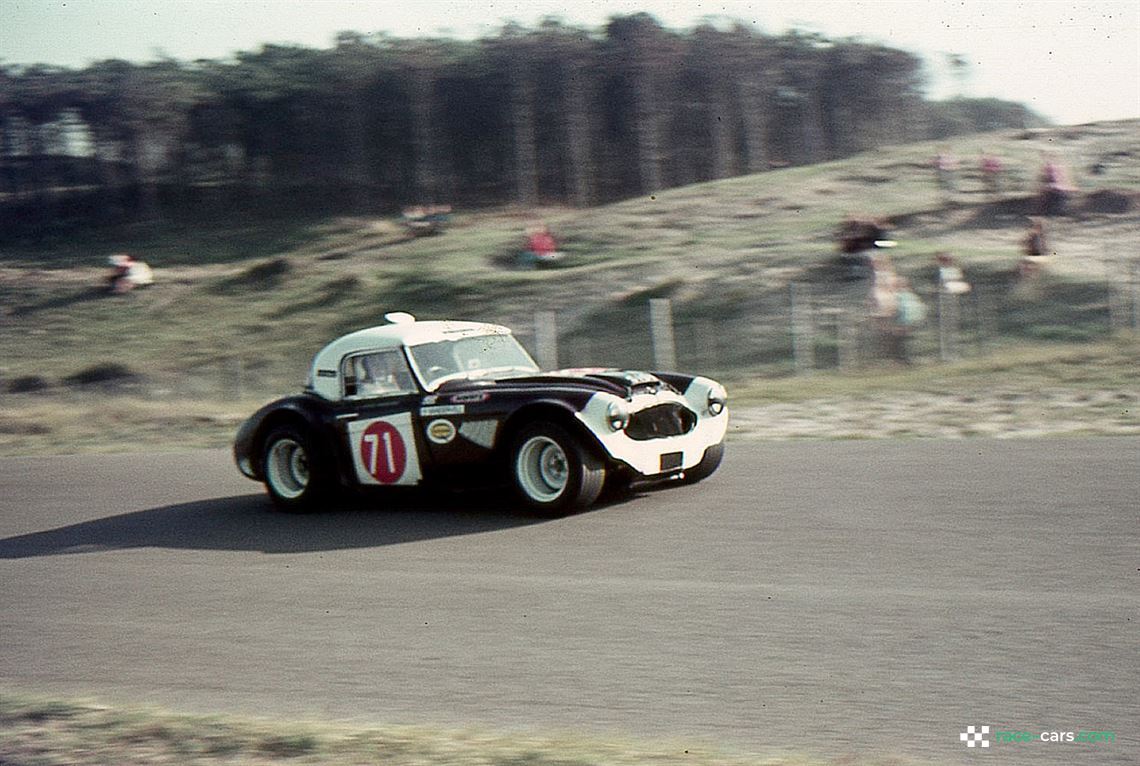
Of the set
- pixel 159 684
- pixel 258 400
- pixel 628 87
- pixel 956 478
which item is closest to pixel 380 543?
pixel 159 684

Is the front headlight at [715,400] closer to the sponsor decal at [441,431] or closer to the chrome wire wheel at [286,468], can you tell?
the sponsor decal at [441,431]

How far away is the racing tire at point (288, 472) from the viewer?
36.1ft

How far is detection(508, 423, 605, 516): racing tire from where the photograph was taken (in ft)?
31.2

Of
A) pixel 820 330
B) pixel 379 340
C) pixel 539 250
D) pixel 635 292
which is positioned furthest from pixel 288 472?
pixel 539 250

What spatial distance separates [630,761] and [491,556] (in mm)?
4081

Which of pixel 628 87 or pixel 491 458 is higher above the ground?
pixel 628 87

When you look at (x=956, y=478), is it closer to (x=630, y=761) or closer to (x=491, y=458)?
(x=491, y=458)

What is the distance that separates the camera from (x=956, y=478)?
10.1 m

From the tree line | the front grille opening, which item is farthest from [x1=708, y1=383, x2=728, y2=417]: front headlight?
the tree line

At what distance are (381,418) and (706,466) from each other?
2.51 m

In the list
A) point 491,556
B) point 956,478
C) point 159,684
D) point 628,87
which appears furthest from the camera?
point 628,87

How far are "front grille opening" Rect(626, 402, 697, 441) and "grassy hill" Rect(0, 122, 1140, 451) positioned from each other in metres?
7.30

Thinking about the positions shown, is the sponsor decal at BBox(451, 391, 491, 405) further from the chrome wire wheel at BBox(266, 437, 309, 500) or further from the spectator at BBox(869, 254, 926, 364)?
the spectator at BBox(869, 254, 926, 364)

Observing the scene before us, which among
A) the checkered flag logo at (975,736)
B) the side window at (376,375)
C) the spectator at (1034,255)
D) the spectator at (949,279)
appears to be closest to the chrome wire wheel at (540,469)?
the side window at (376,375)
